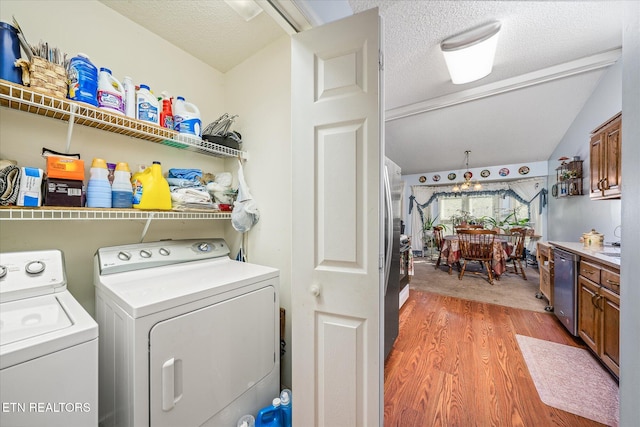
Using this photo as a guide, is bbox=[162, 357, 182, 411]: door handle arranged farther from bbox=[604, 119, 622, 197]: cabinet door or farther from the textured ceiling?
bbox=[604, 119, 622, 197]: cabinet door

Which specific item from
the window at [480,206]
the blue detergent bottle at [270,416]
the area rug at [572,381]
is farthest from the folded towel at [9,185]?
the window at [480,206]

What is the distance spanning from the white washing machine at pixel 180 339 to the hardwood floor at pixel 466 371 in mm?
955

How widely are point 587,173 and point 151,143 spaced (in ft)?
17.9

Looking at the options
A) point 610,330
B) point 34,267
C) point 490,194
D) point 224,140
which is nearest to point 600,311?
point 610,330

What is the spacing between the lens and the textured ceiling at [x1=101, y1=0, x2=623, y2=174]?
1.50 metres

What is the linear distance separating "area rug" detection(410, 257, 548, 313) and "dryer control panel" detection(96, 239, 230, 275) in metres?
3.42

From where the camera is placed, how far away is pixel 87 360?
735 mm

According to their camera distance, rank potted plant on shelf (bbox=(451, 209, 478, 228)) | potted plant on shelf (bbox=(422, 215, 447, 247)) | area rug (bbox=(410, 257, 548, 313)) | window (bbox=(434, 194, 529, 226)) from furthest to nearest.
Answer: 1. potted plant on shelf (bbox=(422, 215, 447, 247))
2. potted plant on shelf (bbox=(451, 209, 478, 228))
3. window (bbox=(434, 194, 529, 226))
4. area rug (bbox=(410, 257, 548, 313))

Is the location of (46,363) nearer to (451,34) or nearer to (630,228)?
(630,228)

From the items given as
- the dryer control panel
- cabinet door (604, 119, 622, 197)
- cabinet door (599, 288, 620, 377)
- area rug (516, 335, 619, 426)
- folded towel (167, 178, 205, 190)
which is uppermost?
cabinet door (604, 119, 622, 197)

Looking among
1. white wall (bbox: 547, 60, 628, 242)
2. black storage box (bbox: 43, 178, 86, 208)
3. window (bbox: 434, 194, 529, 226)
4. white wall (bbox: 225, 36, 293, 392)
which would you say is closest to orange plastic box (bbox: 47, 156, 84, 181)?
black storage box (bbox: 43, 178, 86, 208)

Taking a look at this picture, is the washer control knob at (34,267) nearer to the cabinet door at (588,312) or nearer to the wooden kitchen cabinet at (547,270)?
the cabinet door at (588,312)

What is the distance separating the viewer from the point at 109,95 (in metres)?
1.18

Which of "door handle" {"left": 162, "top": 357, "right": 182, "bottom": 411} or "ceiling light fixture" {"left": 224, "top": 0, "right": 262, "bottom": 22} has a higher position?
"ceiling light fixture" {"left": 224, "top": 0, "right": 262, "bottom": 22}
